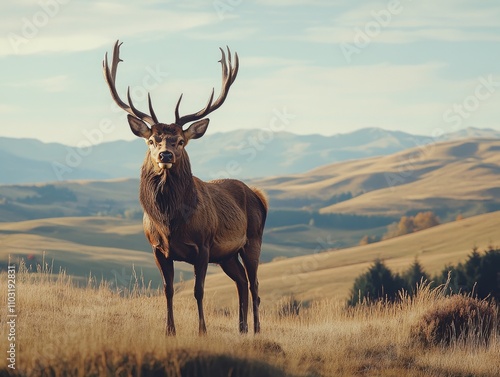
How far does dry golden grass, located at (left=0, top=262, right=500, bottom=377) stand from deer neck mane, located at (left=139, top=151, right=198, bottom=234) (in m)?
1.71

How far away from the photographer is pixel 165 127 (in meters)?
12.6

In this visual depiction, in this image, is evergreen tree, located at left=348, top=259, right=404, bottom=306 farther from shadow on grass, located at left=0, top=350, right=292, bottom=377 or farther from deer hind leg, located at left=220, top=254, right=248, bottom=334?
shadow on grass, located at left=0, top=350, right=292, bottom=377

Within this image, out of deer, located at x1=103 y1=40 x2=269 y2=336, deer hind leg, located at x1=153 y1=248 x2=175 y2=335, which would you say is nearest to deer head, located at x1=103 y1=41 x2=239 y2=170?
deer, located at x1=103 y1=40 x2=269 y2=336

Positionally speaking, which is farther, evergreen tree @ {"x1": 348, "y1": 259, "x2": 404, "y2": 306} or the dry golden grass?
evergreen tree @ {"x1": 348, "y1": 259, "x2": 404, "y2": 306}

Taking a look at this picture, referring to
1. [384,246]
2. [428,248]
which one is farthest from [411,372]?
[384,246]

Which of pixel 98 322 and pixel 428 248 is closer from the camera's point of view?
pixel 98 322

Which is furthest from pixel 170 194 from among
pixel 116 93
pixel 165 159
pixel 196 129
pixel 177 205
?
pixel 116 93

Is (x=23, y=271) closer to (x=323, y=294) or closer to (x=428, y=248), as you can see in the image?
(x=323, y=294)

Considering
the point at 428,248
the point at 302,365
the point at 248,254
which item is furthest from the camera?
the point at 428,248

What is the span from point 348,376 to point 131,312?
17.4 feet

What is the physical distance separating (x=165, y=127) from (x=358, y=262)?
11219 centimetres

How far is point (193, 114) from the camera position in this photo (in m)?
13.3

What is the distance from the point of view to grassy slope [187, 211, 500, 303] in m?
99.8

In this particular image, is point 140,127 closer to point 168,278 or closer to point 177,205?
point 177,205
